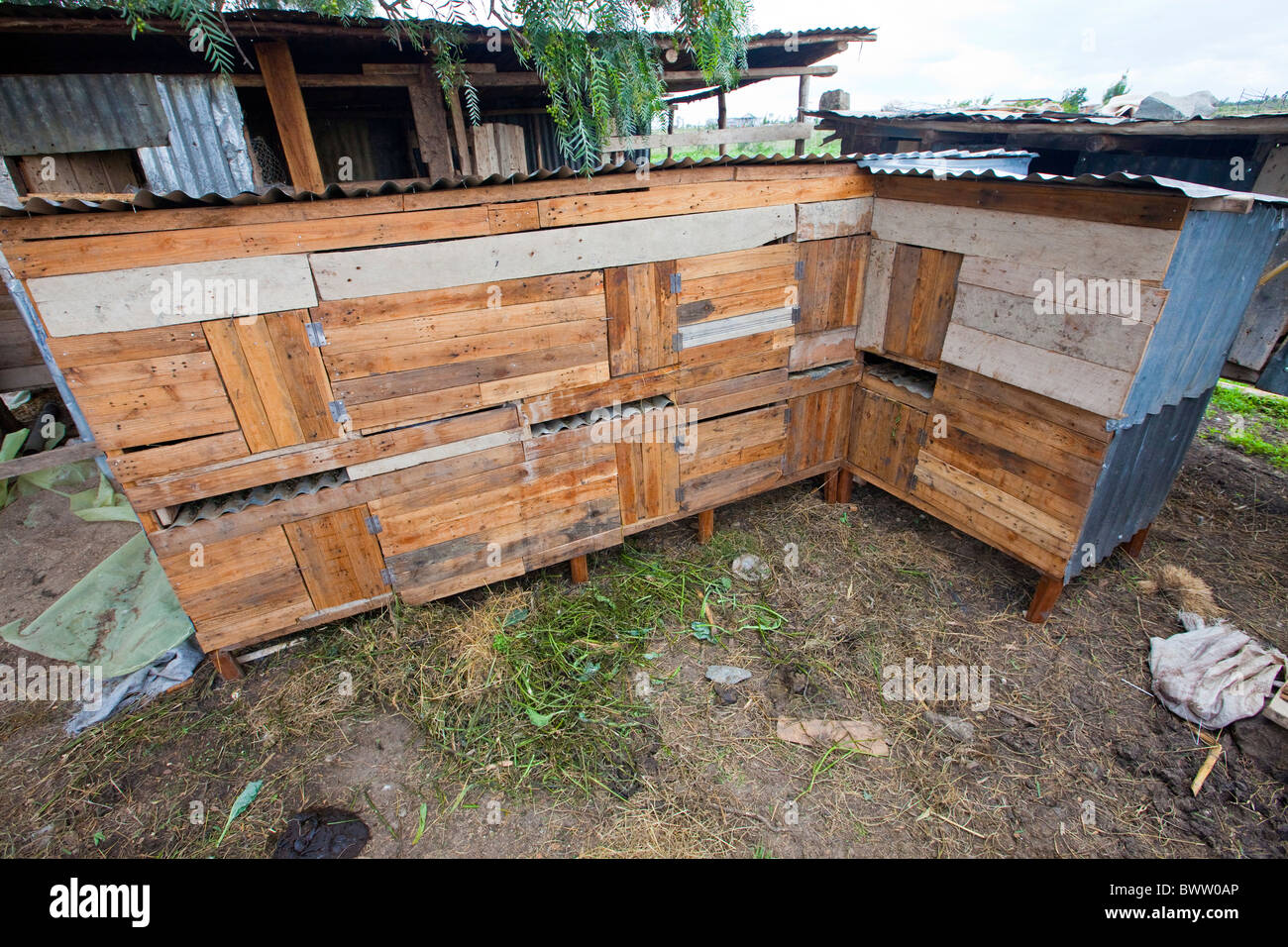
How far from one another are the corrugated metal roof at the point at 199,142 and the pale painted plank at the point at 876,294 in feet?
20.6

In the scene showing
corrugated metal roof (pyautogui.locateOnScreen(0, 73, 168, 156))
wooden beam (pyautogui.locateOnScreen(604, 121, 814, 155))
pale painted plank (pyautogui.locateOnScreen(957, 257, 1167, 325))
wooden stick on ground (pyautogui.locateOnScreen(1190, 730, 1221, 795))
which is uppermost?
corrugated metal roof (pyautogui.locateOnScreen(0, 73, 168, 156))

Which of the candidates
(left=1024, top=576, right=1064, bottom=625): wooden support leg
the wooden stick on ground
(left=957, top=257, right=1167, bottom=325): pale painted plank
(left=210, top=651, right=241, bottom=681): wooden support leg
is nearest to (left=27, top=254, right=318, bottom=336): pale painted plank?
(left=210, top=651, right=241, bottom=681): wooden support leg

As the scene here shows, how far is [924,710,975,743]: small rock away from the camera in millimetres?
4109

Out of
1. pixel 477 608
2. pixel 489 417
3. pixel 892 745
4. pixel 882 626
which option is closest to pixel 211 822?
pixel 477 608

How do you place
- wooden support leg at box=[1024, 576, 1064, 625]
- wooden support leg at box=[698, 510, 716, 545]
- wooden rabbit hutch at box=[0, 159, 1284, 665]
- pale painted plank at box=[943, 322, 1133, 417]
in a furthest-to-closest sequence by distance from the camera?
wooden support leg at box=[698, 510, 716, 545]
wooden support leg at box=[1024, 576, 1064, 625]
pale painted plank at box=[943, 322, 1133, 417]
wooden rabbit hutch at box=[0, 159, 1284, 665]

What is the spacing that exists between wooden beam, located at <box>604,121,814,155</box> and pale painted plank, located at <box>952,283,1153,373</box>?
386 centimetres

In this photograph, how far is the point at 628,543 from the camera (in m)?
6.07

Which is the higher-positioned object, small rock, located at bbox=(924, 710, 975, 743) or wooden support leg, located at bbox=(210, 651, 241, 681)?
wooden support leg, located at bbox=(210, 651, 241, 681)

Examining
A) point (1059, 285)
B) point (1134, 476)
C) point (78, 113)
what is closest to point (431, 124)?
point (78, 113)

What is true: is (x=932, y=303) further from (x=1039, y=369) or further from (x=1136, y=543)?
(x=1136, y=543)

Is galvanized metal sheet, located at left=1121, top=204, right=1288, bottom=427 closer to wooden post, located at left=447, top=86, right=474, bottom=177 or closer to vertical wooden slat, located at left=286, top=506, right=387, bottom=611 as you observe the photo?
vertical wooden slat, located at left=286, top=506, right=387, bottom=611

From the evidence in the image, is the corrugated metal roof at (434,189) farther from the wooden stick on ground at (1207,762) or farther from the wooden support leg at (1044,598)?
the wooden stick on ground at (1207,762)

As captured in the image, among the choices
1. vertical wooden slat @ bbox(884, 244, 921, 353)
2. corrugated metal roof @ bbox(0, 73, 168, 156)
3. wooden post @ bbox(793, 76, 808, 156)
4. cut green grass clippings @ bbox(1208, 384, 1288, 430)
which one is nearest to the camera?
vertical wooden slat @ bbox(884, 244, 921, 353)

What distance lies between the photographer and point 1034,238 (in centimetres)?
417
